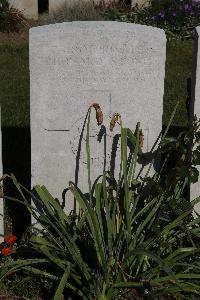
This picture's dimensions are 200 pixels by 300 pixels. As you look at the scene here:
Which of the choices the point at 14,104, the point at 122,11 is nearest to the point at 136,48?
the point at 14,104

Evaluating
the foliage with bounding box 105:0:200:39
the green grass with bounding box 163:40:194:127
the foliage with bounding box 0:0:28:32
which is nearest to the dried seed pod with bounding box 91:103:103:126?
the green grass with bounding box 163:40:194:127

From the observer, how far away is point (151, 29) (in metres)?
3.61

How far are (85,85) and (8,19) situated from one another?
6123 millimetres

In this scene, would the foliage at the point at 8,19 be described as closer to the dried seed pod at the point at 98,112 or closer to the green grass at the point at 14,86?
the green grass at the point at 14,86

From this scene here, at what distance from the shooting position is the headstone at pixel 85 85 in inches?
141

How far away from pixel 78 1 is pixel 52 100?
6.81 meters

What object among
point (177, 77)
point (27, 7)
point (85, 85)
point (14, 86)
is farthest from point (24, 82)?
point (85, 85)

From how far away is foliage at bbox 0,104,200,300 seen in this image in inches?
133

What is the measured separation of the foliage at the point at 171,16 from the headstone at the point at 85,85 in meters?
5.59

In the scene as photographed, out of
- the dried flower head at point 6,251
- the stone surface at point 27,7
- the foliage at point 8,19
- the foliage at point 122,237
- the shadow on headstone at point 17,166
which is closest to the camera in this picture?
the foliage at point 122,237

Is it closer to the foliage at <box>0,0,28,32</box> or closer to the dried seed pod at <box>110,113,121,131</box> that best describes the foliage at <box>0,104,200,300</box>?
the dried seed pod at <box>110,113,121,131</box>

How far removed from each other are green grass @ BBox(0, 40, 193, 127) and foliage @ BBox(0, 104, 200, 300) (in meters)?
2.36

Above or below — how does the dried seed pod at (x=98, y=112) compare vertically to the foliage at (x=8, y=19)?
below

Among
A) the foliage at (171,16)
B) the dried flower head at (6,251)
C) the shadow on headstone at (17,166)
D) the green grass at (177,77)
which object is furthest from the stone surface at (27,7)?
the dried flower head at (6,251)
